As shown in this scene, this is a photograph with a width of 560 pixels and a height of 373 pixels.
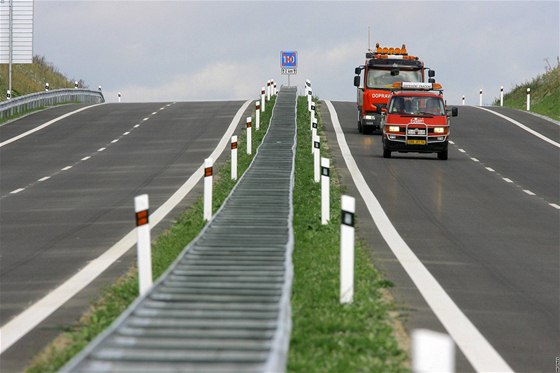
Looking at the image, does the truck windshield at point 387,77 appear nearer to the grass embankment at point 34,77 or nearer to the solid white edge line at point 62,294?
the solid white edge line at point 62,294

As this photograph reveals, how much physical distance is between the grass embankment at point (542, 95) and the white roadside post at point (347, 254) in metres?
43.6

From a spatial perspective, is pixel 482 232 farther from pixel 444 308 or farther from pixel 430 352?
pixel 430 352

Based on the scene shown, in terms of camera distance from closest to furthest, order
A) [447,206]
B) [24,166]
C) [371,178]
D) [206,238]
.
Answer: [206,238], [447,206], [371,178], [24,166]

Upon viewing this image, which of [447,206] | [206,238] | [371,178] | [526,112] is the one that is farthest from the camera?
[526,112]

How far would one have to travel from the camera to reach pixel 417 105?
3506 centimetres

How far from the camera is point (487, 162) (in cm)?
3400

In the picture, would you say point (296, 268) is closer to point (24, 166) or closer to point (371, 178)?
point (371, 178)

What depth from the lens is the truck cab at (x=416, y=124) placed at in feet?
112

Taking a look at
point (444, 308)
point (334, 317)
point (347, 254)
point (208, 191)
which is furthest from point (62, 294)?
point (208, 191)

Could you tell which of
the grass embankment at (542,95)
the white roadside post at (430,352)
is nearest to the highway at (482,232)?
the white roadside post at (430,352)

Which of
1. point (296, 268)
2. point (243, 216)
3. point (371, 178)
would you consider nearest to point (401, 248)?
point (243, 216)

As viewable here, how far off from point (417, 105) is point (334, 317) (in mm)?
25531

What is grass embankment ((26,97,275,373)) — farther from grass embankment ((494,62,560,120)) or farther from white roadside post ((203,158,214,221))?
grass embankment ((494,62,560,120))

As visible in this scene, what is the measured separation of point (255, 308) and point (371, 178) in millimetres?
19376
